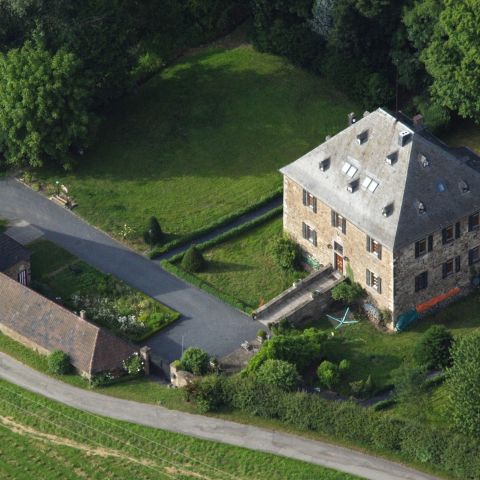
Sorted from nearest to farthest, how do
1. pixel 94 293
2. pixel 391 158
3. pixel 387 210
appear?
pixel 387 210
pixel 391 158
pixel 94 293

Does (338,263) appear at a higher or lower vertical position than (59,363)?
higher

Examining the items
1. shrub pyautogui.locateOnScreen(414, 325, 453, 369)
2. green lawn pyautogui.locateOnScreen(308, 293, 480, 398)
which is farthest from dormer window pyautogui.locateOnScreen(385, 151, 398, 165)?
shrub pyautogui.locateOnScreen(414, 325, 453, 369)

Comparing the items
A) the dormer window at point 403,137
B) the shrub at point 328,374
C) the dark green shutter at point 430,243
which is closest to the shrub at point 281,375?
the shrub at point 328,374

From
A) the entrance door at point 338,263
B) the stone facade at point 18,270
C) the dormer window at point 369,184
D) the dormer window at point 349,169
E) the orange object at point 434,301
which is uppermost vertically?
the dormer window at point 349,169

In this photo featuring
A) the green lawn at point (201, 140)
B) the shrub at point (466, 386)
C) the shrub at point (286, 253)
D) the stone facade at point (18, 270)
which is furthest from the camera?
the green lawn at point (201, 140)

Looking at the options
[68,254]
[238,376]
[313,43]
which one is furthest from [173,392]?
[313,43]

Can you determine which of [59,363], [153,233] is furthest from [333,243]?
[59,363]

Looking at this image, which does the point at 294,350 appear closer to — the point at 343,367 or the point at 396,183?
the point at 343,367

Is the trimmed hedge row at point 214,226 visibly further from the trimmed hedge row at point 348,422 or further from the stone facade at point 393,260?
the trimmed hedge row at point 348,422
